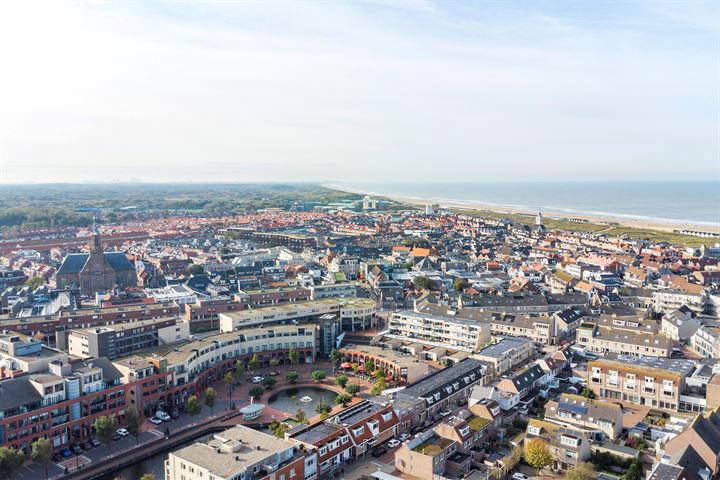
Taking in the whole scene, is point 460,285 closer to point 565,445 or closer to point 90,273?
point 565,445

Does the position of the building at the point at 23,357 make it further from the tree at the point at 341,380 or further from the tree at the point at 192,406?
the tree at the point at 341,380

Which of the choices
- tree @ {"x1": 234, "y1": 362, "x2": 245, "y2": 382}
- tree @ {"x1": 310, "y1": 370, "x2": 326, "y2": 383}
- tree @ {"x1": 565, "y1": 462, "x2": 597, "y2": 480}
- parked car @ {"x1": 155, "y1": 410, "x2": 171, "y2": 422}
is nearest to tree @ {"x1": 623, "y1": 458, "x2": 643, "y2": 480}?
tree @ {"x1": 565, "y1": 462, "x2": 597, "y2": 480}

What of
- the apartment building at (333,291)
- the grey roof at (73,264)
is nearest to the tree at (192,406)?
the apartment building at (333,291)

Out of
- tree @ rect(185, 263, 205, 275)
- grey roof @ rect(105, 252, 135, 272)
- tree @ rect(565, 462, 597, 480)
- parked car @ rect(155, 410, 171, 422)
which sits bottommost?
parked car @ rect(155, 410, 171, 422)

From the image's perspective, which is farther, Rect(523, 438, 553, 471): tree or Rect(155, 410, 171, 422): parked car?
Rect(155, 410, 171, 422): parked car

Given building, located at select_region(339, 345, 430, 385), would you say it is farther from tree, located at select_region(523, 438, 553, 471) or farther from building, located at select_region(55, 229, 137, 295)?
building, located at select_region(55, 229, 137, 295)

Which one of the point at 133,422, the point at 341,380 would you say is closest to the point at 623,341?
the point at 341,380

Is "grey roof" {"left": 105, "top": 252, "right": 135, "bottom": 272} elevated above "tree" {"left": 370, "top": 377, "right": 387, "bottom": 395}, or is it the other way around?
"grey roof" {"left": 105, "top": 252, "right": 135, "bottom": 272}

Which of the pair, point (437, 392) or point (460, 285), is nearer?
point (437, 392)
